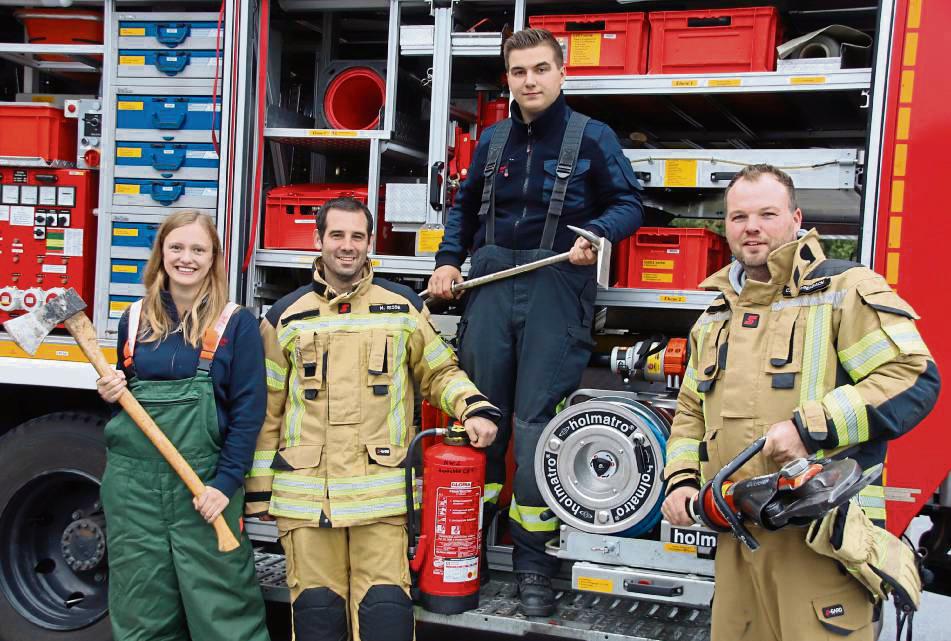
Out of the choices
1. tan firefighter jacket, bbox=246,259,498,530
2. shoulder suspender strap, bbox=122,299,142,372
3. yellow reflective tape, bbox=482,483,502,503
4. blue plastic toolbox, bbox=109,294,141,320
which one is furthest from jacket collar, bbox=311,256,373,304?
blue plastic toolbox, bbox=109,294,141,320

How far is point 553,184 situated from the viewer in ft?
13.0

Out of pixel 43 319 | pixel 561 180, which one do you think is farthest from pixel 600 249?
pixel 43 319

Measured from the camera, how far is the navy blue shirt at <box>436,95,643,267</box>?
13.0 feet

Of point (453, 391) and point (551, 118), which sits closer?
point (453, 391)

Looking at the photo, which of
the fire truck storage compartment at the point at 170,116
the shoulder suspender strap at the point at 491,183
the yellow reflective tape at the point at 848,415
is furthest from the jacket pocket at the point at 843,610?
the fire truck storage compartment at the point at 170,116

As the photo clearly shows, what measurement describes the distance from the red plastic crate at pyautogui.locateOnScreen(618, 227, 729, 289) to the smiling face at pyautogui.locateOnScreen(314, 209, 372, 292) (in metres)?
1.14

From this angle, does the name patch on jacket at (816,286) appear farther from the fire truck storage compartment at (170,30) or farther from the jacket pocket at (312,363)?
the fire truck storage compartment at (170,30)

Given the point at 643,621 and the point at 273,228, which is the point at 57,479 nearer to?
the point at 273,228

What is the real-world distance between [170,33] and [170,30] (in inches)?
0.5

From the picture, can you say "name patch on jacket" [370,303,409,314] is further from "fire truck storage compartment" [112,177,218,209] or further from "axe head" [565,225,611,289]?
"fire truck storage compartment" [112,177,218,209]

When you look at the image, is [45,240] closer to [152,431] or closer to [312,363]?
[152,431]

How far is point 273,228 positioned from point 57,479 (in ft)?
4.87

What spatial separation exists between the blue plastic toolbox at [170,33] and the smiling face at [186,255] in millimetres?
1276

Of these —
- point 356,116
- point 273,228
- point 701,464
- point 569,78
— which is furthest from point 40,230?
point 701,464
